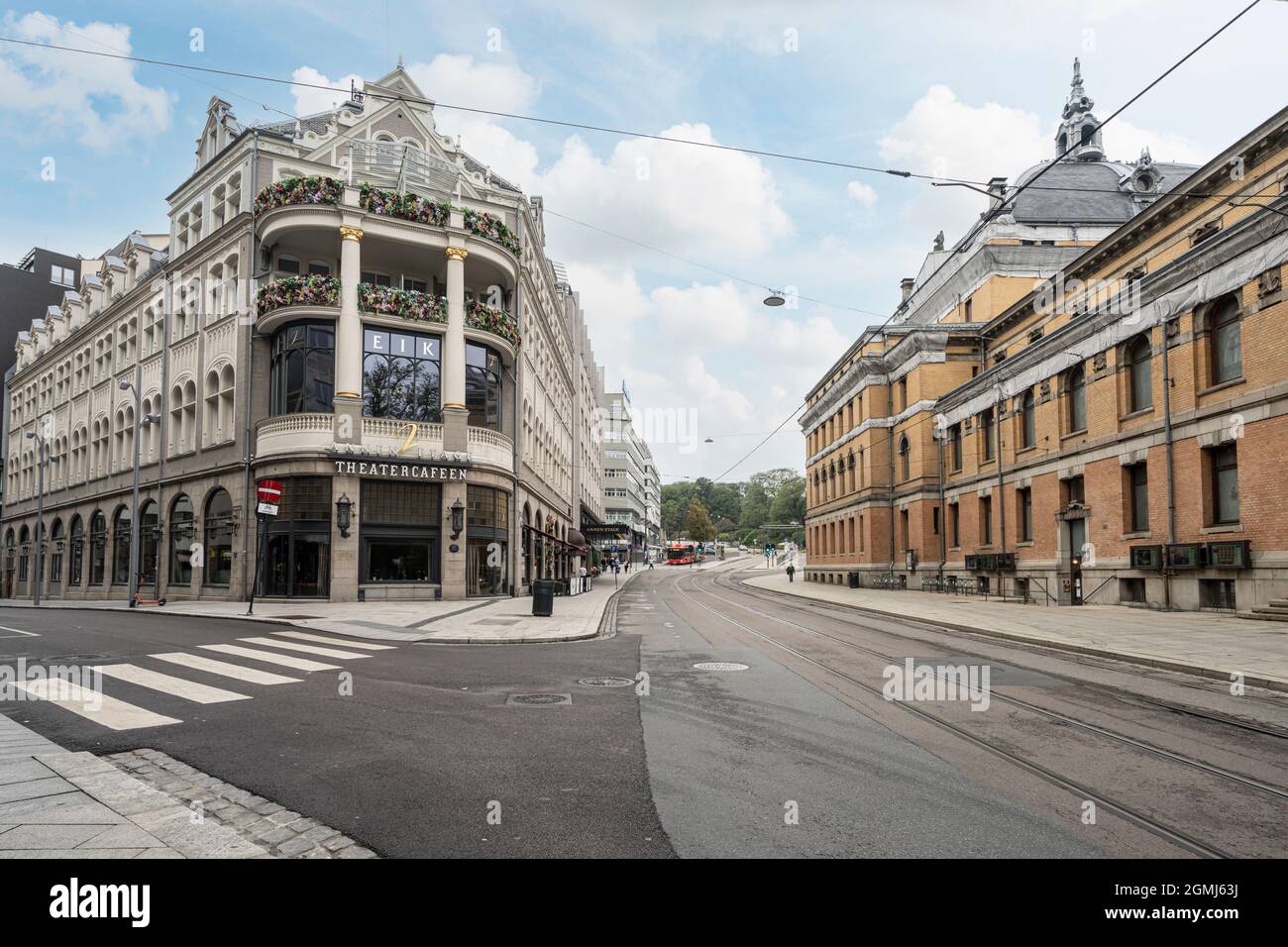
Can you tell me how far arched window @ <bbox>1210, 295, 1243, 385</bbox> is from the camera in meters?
20.3

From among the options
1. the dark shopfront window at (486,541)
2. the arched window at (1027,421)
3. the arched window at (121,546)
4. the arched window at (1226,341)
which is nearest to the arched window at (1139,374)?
the arched window at (1226,341)

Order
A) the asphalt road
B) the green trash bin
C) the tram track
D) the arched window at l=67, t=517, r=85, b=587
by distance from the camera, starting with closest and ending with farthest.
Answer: the asphalt road < the tram track < the green trash bin < the arched window at l=67, t=517, r=85, b=587

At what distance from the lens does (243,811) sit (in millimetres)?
4988

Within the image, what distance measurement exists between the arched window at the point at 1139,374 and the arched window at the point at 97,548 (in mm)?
50606

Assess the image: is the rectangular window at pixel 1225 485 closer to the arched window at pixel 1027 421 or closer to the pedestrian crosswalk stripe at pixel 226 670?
the arched window at pixel 1027 421

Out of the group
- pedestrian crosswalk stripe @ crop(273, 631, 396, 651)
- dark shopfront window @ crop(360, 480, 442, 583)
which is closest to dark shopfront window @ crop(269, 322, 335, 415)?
dark shopfront window @ crop(360, 480, 442, 583)

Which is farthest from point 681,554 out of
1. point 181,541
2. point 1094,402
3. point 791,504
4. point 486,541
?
point 1094,402

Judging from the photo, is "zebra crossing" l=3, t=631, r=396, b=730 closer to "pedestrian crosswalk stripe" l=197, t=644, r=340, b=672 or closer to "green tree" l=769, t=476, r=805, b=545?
"pedestrian crosswalk stripe" l=197, t=644, r=340, b=672

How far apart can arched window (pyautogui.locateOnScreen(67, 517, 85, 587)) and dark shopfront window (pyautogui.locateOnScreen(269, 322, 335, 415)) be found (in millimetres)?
27874

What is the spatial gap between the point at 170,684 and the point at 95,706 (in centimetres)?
142

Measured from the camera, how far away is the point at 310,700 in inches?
345

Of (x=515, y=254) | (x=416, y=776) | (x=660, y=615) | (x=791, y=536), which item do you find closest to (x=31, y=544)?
(x=515, y=254)

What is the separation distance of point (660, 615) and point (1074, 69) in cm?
6223

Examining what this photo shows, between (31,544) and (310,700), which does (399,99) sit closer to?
(310,700)
